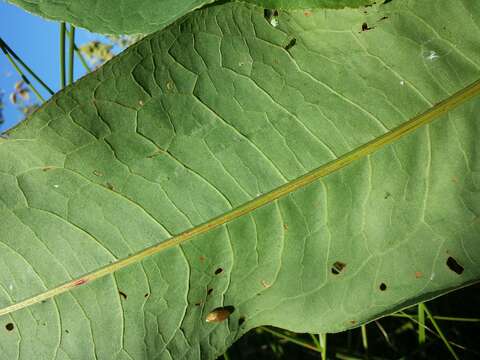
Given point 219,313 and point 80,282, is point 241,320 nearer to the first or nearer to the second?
point 219,313

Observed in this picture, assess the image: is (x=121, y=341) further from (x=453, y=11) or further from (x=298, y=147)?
(x=453, y=11)

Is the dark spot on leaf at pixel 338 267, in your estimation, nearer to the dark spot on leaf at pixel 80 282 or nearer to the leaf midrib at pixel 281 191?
the leaf midrib at pixel 281 191

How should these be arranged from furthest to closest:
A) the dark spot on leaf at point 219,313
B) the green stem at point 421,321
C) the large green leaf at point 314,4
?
the green stem at point 421,321, the dark spot on leaf at point 219,313, the large green leaf at point 314,4

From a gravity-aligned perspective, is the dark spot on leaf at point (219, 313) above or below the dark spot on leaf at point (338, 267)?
above

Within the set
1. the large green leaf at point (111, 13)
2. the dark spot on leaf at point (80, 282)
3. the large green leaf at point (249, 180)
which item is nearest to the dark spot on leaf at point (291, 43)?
Result: the large green leaf at point (249, 180)

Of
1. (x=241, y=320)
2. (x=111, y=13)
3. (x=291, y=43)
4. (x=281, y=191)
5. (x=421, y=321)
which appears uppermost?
(x=111, y=13)

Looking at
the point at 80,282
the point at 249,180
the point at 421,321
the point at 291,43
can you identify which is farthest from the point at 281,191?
the point at 421,321

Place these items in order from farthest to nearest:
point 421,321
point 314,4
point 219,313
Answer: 1. point 421,321
2. point 219,313
3. point 314,4
